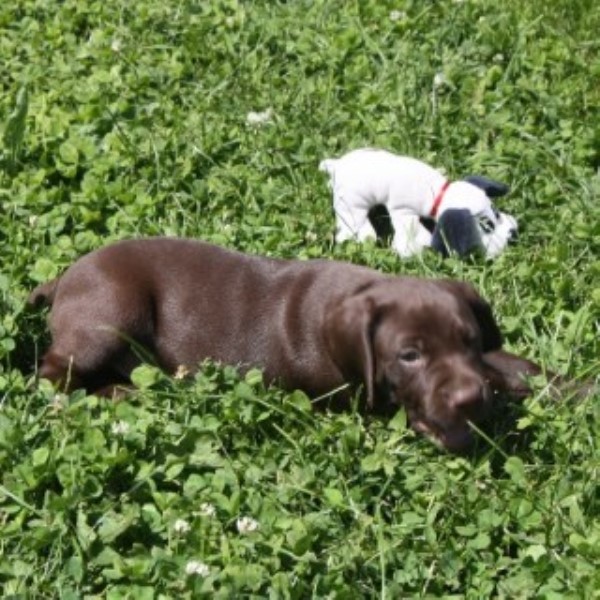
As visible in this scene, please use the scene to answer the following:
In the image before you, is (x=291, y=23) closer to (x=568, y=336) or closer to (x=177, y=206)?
(x=177, y=206)

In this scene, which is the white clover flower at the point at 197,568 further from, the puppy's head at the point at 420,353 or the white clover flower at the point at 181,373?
the puppy's head at the point at 420,353

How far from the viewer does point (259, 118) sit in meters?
7.55

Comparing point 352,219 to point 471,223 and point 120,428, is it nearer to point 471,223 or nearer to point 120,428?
point 471,223

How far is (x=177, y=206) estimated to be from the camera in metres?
6.98

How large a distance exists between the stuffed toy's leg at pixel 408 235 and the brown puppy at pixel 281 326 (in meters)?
0.62

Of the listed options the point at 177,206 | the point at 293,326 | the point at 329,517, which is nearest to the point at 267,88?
the point at 177,206

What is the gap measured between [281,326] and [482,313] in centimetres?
76

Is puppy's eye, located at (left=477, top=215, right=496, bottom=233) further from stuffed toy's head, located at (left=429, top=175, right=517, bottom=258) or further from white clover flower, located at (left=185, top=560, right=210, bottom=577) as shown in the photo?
white clover flower, located at (left=185, top=560, right=210, bottom=577)

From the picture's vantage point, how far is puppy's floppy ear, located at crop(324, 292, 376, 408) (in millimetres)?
5609

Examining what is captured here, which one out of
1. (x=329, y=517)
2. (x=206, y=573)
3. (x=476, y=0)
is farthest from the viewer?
(x=476, y=0)

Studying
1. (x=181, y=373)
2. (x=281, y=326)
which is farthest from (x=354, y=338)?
(x=181, y=373)

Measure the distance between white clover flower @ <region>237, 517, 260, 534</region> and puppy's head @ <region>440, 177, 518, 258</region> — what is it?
215 centimetres

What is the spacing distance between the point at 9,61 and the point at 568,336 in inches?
137

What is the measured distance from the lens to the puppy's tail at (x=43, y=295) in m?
6.16
